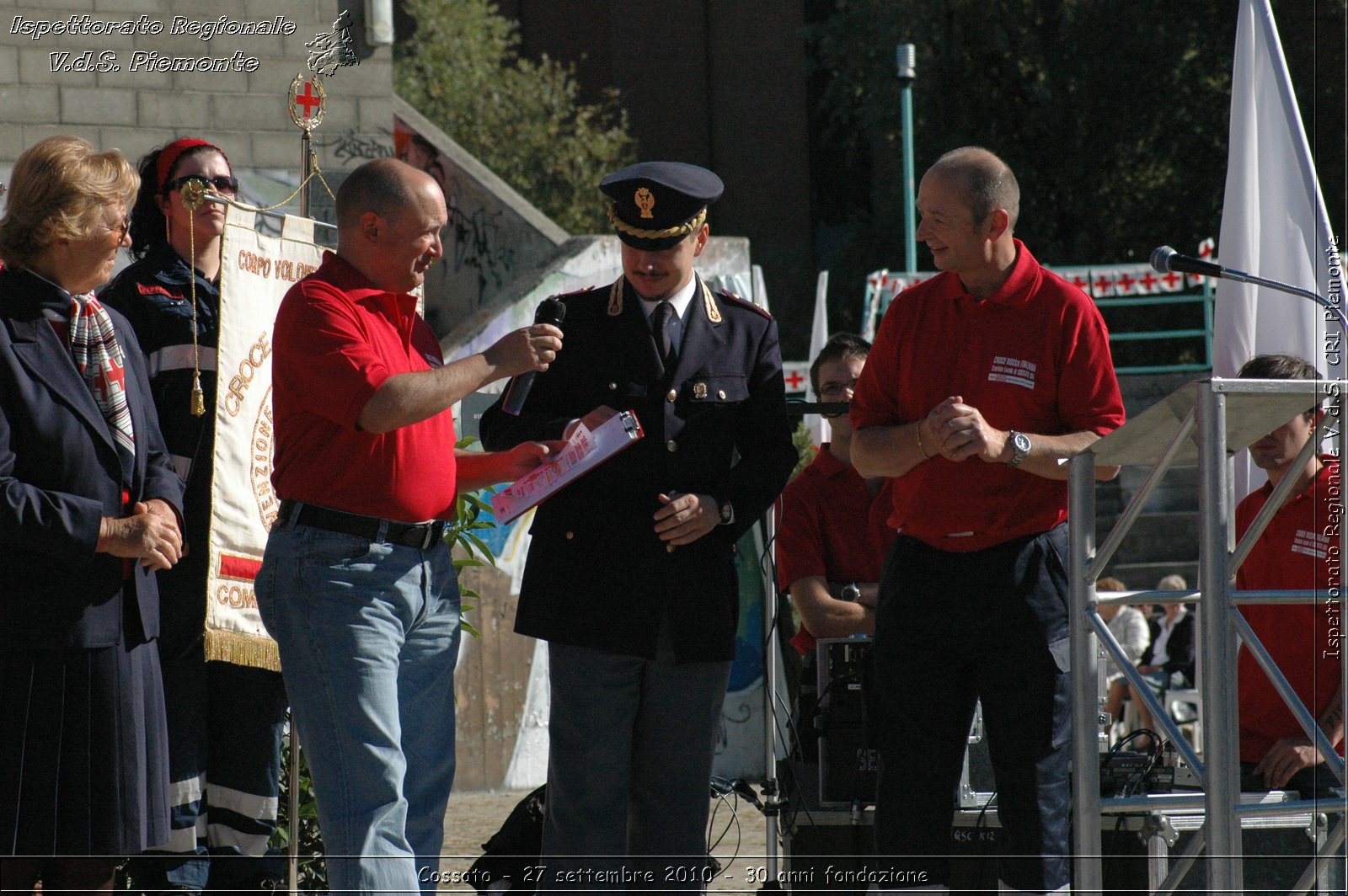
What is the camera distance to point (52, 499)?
3365 millimetres

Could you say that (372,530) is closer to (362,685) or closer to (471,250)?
(362,685)

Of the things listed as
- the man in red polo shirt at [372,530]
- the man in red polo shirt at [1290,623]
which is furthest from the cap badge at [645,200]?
the man in red polo shirt at [1290,623]

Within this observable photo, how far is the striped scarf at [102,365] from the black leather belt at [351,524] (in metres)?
0.45

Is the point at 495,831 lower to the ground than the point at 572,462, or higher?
lower

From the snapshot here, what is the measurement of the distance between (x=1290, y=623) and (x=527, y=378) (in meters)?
2.34

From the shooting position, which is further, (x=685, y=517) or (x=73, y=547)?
(x=685, y=517)

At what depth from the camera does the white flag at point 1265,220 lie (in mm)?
5457

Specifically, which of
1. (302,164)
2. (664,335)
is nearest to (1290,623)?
(664,335)

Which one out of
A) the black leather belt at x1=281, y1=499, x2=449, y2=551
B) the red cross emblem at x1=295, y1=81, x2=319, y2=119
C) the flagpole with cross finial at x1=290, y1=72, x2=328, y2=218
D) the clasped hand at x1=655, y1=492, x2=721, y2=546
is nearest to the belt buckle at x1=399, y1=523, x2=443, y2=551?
the black leather belt at x1=281, y1=499, x2=449, y2=551

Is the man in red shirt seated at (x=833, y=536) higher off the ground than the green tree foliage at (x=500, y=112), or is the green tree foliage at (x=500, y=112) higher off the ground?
the green tree foliage at (x=500, y=112)

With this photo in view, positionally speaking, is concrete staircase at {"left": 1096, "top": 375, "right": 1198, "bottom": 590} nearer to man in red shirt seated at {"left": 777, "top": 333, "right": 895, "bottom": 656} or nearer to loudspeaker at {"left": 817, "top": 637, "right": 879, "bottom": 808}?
man in red shirt seated at {"left": 777, "top": 333, "right": 895, "bottom": 656}

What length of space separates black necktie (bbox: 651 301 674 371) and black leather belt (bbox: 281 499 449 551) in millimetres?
839

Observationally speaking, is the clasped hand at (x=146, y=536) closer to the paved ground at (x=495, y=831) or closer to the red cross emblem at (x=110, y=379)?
the red cross emblem at (x=110, y=379)

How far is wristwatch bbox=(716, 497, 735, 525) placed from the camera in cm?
386
